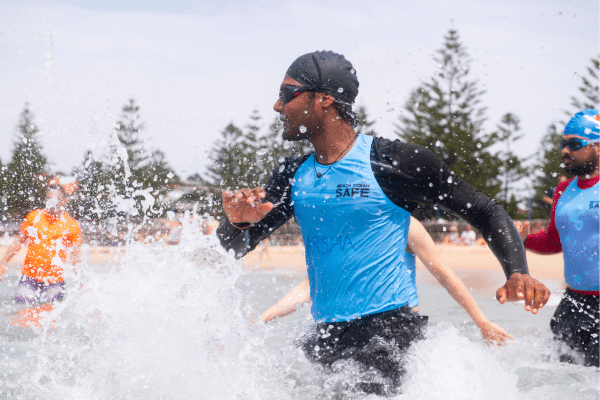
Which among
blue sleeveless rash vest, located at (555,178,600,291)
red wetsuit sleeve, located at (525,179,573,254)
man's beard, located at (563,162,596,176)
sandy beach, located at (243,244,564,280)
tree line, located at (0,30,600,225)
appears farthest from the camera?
tree line, located at (0,30,600,225)

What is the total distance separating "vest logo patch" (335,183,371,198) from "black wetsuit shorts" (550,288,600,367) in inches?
82.8

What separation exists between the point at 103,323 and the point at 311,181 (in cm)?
138

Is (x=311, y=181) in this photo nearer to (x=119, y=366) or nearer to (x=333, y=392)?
(x=333, y=392)

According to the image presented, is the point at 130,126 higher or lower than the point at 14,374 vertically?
lower

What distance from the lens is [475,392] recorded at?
2.59 meters

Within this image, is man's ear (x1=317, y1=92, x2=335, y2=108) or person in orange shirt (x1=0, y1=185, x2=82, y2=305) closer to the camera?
man's ear (x1=317, y1=92, x2=335, y2=108)

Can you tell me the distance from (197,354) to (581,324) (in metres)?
2.41

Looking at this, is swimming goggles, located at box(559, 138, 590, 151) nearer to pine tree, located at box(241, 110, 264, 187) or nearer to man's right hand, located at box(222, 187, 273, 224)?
man's right hand, located at box(222, 187, 273, 224)

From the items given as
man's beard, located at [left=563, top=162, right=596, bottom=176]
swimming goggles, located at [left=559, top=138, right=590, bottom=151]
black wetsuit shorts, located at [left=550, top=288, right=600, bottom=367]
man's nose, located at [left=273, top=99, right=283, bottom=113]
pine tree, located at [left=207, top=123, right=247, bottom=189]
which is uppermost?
man's nose, located at [left=273, top=99, right=283, bottom=113]

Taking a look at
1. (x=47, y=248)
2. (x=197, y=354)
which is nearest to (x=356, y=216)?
(x=197, y=354)

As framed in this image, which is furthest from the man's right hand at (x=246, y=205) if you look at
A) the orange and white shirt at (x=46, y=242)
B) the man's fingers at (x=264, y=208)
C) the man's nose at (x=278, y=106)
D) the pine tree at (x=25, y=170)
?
the pine tree at (x=25, y=170)

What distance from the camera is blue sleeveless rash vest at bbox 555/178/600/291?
3637 millimetres

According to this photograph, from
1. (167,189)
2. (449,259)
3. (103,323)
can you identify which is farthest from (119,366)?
(167,189)

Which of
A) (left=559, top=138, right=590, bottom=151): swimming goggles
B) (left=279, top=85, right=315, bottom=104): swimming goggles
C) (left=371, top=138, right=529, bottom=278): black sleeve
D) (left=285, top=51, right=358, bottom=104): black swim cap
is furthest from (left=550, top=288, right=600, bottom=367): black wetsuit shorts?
(left=279, top=85, right=315, bottom=104): swimming goggles
